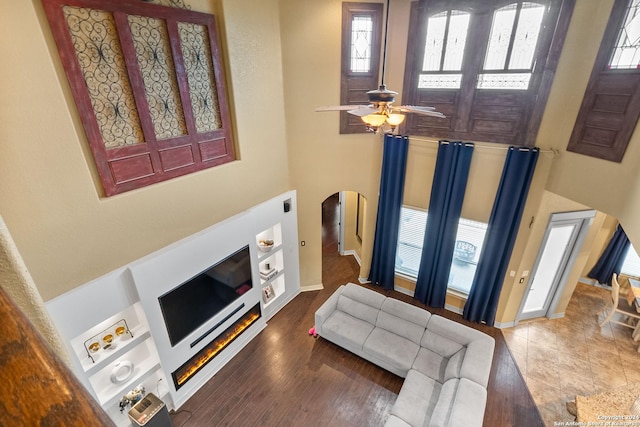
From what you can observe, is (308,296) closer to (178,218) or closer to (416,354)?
(416,354)

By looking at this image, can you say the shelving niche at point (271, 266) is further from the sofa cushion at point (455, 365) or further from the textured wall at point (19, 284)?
the textured wall at point (19, 284)

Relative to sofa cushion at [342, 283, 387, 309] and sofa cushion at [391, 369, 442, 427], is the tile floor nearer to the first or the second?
sofa cushion at [391, 369, 442, 427]

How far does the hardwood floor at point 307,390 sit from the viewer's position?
4305mm

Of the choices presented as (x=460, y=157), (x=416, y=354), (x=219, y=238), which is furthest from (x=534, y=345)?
(x=219, y=238)

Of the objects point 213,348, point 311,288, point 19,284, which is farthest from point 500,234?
point 19,284

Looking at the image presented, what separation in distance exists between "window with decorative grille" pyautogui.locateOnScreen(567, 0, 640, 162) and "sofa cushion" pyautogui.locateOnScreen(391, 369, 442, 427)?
370 centimetres

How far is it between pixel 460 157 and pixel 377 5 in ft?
9.27

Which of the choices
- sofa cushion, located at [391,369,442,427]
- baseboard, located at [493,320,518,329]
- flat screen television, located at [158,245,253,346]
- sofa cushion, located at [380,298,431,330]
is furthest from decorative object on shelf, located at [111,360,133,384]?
baseboard, located at [493,320,518,329]

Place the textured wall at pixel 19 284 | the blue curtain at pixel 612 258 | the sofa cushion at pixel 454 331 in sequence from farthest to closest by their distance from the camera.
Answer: the blue curtain at pixel 612 258, the sofa cushion at pixel 454 331, the textured wall at pixel 19 284

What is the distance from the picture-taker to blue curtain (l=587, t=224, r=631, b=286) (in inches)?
247

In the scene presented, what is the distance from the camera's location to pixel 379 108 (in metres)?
3.03

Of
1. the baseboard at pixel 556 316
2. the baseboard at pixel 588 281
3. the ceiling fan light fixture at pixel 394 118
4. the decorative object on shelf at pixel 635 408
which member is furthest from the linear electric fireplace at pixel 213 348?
→ the baseboard at pixel 588 281

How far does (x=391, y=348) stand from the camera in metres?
4.86

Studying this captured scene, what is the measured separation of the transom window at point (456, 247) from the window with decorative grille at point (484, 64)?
5.23 feet
